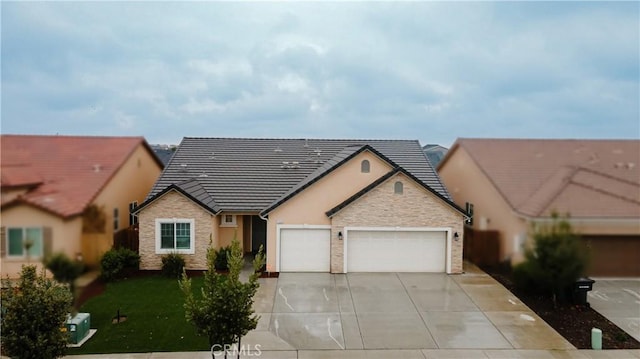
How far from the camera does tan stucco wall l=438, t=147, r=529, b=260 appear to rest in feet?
12.5

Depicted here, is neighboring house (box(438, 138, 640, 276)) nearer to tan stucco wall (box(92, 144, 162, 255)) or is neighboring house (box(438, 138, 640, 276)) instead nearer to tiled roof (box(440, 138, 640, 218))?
tiled roof (box(440, 138, 640, 218))

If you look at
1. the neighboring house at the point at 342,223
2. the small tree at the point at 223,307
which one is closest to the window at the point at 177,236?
the neighboring house at the point at 342,223

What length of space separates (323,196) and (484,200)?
49.1 ft

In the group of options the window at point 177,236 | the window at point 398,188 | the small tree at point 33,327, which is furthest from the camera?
the window at point 177,236

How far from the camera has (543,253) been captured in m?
3.63

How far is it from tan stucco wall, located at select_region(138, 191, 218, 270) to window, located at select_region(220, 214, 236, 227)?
155 centimetres

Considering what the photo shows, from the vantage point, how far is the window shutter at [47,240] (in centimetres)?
235

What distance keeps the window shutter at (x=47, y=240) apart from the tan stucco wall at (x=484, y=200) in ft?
10.7

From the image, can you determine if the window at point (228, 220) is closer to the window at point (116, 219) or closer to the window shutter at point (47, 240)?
the window at point (116, 219)

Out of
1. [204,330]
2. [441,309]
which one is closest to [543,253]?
[204,330]

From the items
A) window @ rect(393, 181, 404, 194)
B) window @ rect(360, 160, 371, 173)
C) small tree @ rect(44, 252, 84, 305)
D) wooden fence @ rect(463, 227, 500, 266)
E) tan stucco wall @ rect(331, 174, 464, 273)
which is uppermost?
window @ rect(360, 160, 371, 173)

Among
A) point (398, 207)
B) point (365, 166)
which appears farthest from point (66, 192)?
point (365, 166)

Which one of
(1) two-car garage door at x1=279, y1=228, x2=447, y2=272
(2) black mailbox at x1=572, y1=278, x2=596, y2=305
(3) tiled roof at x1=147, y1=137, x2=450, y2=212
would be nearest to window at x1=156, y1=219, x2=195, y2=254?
(3) tiled roof at x1=147, y1=137, x2=450, y2=212

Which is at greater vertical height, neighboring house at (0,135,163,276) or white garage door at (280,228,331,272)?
neighboring house at (0,135,163,276)
